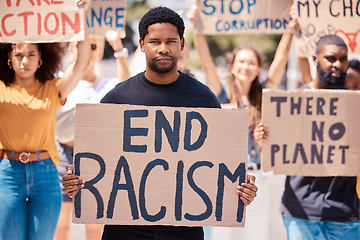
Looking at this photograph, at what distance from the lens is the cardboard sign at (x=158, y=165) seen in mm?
3070

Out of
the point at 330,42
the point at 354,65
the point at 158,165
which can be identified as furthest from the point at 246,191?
the point at 354,65

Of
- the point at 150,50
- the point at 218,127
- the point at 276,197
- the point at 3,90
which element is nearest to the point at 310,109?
the point at 218,127

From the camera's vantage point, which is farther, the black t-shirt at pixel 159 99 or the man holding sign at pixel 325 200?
the man holding sign at pixel 325 200

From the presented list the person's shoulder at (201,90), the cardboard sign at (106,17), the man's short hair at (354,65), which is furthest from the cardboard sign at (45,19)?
the man's short hair at (354,65)

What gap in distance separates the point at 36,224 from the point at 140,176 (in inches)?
48.3

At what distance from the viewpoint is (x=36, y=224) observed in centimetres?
398

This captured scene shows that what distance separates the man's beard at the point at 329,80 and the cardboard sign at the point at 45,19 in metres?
1.68

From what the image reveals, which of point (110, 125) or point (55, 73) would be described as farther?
point (55, 73)

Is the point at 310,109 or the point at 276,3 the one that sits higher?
A: the point at 276,3

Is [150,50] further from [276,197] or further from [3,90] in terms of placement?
[276,197]

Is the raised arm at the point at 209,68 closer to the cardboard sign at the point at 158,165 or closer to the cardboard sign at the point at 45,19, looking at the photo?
the cardboard sign at the point at 45,19

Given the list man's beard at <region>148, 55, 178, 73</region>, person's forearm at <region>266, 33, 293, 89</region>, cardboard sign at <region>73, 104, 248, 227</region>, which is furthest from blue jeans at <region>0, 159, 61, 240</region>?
person's forearm at <region>266, 33, 293, 89</region>

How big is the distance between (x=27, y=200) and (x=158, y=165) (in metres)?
1.33

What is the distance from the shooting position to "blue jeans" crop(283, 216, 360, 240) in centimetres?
404
